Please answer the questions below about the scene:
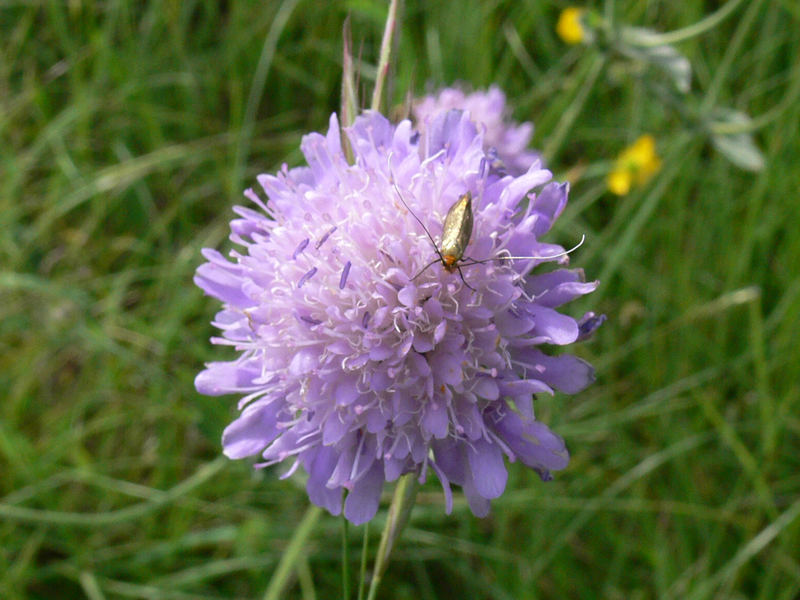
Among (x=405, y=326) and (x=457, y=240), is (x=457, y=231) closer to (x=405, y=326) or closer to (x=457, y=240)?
(x=457, y=240)

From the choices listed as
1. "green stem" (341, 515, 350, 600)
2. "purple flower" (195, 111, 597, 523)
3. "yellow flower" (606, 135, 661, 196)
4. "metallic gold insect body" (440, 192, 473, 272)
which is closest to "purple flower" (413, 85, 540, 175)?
"yellow flower" (606, 135, 661, 196)

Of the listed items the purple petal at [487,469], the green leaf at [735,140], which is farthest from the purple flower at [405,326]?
the green leaf at [735,140]

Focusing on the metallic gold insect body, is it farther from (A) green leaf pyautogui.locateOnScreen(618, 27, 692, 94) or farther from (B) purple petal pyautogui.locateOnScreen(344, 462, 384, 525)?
(A) green leaf pyautogui.locateOnScreen(618, 27, 692, 94)

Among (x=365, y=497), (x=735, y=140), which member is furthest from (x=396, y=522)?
(x=735, y=140)

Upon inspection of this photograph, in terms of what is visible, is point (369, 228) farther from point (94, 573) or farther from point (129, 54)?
point (129, 54)

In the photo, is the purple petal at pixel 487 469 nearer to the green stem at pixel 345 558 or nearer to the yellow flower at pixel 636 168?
the green stem at pixel 345 558

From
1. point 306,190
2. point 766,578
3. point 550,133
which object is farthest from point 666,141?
point 306,190
